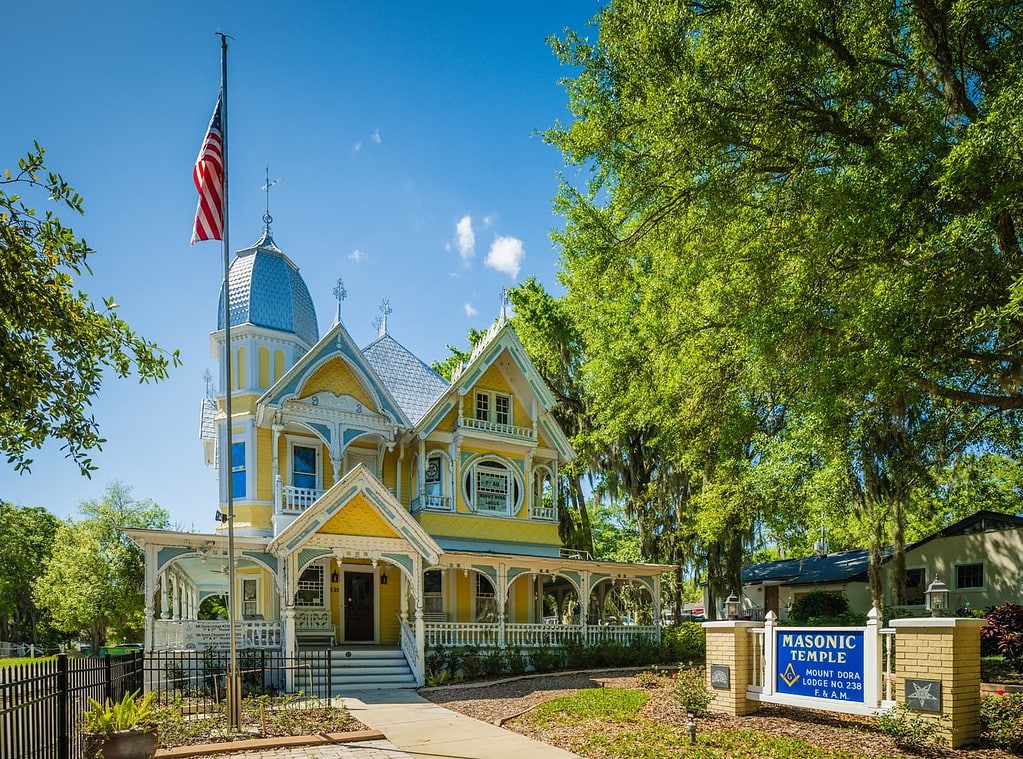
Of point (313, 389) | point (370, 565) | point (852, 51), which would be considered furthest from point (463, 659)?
point (852, 51)

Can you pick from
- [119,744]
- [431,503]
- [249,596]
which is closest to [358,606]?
[249,596]

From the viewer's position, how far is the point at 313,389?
2178cm

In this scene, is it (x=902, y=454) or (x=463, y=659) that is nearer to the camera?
(x=902, y=454)

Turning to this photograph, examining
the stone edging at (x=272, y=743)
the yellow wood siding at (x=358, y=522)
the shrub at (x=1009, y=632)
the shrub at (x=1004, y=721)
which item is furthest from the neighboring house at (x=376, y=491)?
the shrub at (x=1004, y=721)

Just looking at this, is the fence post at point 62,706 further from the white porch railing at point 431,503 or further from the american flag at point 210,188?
the white porch railing at point 431,503

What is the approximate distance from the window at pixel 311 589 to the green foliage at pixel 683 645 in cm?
1072

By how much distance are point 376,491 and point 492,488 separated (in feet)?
23.4

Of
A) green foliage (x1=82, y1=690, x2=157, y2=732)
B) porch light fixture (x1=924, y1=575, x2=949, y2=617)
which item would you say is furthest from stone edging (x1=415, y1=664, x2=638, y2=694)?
porch light fixture (x1=924, y1=575, x2=949, y2=617)

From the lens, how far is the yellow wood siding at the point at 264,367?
2216cm

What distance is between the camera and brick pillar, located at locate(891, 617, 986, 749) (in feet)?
29.6

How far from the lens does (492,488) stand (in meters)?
24.3

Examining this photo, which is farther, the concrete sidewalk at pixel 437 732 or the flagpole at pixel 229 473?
the flagpole at pixel 229 473

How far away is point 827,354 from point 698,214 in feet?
13.1

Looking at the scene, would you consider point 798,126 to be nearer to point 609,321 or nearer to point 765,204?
point 765,204
